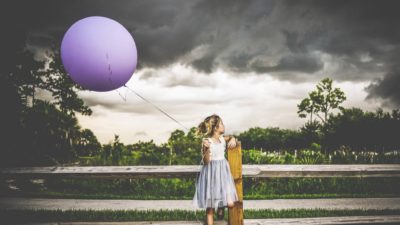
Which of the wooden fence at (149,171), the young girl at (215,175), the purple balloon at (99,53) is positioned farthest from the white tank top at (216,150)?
the purple balloon at (99,53)

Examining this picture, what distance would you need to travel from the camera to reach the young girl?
4.43 m

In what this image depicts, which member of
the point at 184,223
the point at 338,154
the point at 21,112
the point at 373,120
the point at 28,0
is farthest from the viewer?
the point at 373,120

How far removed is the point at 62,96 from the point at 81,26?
21753mm

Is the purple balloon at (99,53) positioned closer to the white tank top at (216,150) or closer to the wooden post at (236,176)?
the white tank top at (216,150)

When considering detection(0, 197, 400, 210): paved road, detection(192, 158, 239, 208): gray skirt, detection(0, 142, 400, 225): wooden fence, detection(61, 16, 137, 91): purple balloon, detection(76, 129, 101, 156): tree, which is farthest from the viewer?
detection(76, 129, 101, 156): tree

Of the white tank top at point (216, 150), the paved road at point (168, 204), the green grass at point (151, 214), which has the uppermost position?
the white tank top at point (216, 150)

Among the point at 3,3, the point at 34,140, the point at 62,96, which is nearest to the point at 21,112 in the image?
the point at 34,140

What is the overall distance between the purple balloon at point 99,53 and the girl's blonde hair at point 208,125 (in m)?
1.42

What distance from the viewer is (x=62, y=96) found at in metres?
25.4

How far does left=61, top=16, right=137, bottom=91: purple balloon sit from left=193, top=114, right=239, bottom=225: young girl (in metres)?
1.46

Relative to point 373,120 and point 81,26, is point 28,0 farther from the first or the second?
point 373,120

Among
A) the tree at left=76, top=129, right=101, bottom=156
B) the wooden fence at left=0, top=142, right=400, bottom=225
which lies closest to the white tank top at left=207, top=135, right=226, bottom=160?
the wooden fence at left=0, top=142, right=400, bottom=225

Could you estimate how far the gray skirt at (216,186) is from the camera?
4.42 metres

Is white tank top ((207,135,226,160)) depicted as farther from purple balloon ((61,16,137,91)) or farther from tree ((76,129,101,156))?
tree ((76,129,101,156))
